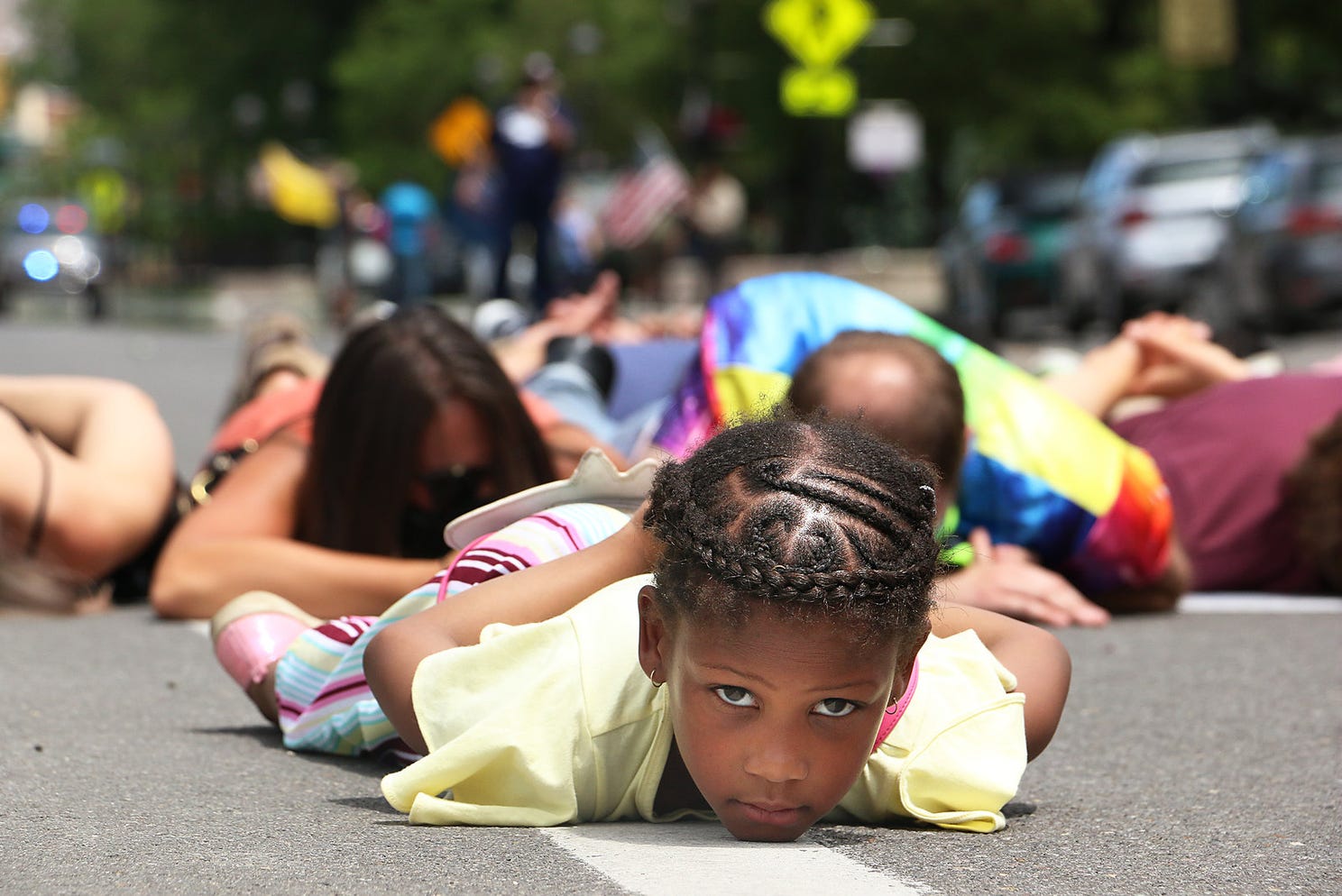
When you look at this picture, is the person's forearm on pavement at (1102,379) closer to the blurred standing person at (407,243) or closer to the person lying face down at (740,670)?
the person lying face down at (740,670)

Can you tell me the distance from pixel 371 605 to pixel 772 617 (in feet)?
8.49

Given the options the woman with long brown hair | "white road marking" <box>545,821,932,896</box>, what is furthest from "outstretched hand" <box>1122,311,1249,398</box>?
"white road marking" <box>545,821,932,896</box>

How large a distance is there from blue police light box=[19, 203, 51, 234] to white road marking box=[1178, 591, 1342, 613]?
3637 centimetres

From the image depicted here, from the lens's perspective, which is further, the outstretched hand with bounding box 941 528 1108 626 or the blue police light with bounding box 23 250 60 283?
the blue police light with bounding box 23 250 60 283

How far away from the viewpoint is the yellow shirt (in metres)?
3.30

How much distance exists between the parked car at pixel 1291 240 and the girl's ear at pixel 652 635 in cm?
1649

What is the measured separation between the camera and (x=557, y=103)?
19.6m

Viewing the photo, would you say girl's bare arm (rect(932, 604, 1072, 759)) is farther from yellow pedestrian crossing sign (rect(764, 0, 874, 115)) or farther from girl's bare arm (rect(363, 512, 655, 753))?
yellow pedestrian crossing sign (rect(764, 0, 874, 115))

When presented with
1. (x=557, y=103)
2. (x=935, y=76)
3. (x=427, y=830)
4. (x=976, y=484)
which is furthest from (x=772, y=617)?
(x=935, y=76)

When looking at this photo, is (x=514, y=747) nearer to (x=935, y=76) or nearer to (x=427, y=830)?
(x=427, y=830)

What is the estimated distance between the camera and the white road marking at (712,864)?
2982mm

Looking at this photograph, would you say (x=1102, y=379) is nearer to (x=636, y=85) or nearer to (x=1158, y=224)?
(x=1158, y=224)

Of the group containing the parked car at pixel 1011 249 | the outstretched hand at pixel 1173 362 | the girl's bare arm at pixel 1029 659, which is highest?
the girl's bare arm at pixel 1029 659

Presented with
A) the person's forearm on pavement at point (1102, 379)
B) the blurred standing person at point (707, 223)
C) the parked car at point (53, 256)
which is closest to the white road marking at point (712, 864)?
the person's forearm on pavement at point (1102, 379)
